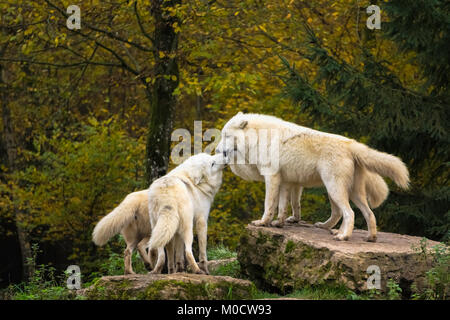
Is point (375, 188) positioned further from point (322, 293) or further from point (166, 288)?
point (166, 288)

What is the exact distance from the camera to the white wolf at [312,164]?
746cm

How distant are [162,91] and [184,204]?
608cm

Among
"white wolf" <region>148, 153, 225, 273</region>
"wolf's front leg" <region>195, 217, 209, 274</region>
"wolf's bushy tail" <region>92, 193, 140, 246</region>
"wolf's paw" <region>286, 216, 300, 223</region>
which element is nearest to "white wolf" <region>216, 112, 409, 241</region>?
"wolf's paw" <region>286, 216, 300, 223</region>

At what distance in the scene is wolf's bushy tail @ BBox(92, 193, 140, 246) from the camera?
25.3 feet

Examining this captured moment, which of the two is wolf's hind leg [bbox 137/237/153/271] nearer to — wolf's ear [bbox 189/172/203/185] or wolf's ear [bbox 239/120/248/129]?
wolf's ear [bbox 189/172/203/185]

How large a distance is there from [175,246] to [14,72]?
15.2m

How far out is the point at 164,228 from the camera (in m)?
6.74

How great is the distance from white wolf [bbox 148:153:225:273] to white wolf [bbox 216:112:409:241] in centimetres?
47

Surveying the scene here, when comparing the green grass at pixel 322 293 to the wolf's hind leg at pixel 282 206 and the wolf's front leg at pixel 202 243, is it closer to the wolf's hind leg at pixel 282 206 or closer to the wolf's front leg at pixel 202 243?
the wolf's front leg at pixel 202 243

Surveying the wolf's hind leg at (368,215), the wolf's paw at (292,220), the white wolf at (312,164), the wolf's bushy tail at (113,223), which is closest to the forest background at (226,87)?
the wolf's hind leg at (368,215)

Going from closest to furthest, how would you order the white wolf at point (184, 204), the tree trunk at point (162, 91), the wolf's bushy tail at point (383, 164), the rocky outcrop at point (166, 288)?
the rocky outcrop at point (166, 288) < the white wolf at point (184, 204) < the wolf's bushy tail at point (383, 164) < the tree trunk at point (162, 91)

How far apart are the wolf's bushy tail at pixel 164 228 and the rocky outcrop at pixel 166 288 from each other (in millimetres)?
367

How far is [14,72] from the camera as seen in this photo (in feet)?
67.7

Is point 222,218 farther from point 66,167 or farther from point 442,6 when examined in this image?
point 442,6
